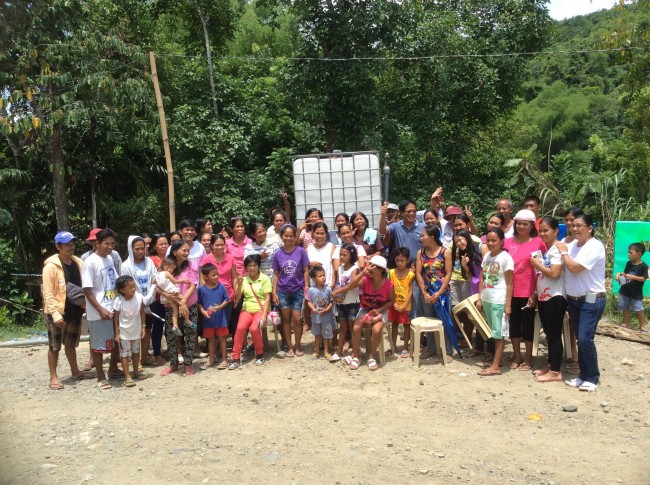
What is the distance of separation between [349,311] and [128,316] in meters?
2.38

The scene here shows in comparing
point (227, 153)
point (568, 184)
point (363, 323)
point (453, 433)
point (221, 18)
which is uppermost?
point (221, 18)

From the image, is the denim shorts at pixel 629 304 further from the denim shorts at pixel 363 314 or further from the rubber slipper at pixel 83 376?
the rubber slipper at pixel 83 376

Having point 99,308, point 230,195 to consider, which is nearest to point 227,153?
point 230,195

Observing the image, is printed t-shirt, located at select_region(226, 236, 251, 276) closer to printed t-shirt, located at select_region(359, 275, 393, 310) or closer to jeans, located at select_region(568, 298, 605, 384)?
printed t-shirt, located at select_region(359, 275, 393, 310)

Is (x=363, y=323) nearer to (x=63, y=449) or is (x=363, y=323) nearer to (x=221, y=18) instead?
(x=63, y=449)

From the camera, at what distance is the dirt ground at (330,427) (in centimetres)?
442

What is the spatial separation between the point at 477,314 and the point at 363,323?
1.24m

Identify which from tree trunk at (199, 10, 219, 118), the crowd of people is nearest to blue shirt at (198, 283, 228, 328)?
the crowd of people

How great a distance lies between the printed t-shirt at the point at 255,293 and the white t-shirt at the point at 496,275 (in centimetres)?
244

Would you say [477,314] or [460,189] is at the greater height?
[460,189]

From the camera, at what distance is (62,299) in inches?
243

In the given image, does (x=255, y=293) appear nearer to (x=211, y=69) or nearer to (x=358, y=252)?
(x=358, y=252)

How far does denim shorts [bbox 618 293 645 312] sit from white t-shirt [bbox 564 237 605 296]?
2.45 meters

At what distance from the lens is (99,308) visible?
6094 mm
